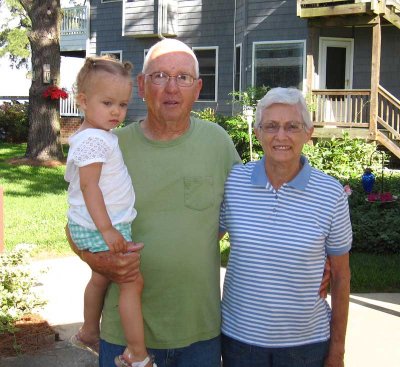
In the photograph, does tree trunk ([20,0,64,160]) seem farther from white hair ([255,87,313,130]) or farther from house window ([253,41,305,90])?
white hair ([255,87,313,130])

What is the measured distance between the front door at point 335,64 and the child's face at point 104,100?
1418 cm

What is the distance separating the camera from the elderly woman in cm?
254

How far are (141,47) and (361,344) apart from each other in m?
16.9

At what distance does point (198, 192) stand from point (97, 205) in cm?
42

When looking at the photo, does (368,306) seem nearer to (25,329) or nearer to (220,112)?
(25,329)

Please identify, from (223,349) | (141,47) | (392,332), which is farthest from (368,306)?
(141,47)

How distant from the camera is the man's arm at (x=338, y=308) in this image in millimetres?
2629

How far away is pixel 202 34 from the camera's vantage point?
1903 cm

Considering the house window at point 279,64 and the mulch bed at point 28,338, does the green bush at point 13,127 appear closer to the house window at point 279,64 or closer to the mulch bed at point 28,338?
the house window at point 279,64

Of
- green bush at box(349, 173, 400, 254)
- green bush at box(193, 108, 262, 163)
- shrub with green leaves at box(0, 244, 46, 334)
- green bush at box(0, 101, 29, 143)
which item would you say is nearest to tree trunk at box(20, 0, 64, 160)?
green bush at box(193, 108, 262, 163)

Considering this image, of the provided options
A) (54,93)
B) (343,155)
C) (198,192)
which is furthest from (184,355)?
(54,93)

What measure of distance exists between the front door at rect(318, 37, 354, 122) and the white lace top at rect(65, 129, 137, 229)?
14267 millimetres

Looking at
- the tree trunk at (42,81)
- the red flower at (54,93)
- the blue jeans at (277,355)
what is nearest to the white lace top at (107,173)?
the blue jeans at (277,355)

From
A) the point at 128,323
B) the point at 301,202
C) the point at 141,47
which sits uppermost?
the point at 141,47
